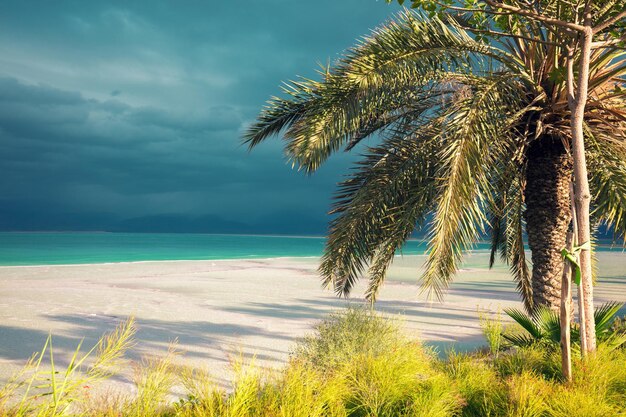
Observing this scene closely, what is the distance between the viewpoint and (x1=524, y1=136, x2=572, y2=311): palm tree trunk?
25.8ft

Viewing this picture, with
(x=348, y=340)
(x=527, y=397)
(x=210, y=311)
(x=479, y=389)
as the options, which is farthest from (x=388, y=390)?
(x=210, y=311)

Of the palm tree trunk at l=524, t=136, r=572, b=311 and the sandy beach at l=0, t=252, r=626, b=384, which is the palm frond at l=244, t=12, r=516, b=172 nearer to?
the palm tree trunk at l=524, t=136, r=572, b=311

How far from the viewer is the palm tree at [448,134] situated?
7074mm

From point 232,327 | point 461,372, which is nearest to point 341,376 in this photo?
point 461,372

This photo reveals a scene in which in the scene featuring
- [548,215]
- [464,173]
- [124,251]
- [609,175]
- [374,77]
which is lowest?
[124,251]

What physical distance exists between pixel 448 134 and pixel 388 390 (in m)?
3.85

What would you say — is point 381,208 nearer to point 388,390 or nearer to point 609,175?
point 609,175

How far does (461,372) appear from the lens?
5355 mm

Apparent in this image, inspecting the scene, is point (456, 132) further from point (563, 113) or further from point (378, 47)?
point (563, 113)

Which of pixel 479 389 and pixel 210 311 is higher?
pixel 479 389

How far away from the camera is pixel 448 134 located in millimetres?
7199

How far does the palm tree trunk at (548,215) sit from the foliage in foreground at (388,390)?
5.96ft

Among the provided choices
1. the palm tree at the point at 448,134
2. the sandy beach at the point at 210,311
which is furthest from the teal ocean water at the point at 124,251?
the palm tree at the point at 448,134

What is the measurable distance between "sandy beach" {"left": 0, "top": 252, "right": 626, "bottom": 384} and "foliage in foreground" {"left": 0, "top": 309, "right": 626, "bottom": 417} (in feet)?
1.69
